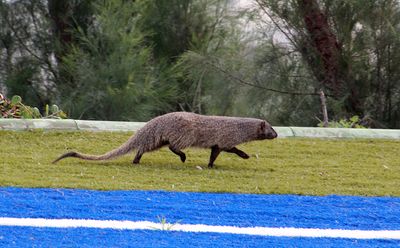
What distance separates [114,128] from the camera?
27.3 feet

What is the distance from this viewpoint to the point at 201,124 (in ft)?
21.9

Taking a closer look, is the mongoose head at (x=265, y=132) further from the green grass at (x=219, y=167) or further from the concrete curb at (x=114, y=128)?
the concrete curb at (x=114, y=128)

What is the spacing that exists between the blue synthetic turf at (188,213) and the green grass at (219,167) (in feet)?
0.97

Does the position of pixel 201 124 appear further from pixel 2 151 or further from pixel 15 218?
pixel 15 218

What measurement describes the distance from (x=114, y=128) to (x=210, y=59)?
3.19 metres

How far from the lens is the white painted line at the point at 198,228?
4438mm

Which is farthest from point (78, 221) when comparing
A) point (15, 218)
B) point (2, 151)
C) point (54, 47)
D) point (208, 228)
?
point (54, 47)

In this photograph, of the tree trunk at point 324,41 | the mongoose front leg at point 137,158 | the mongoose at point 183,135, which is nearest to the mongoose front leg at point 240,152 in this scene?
the mongoose at point 183,135

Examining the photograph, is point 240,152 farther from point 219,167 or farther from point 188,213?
point 188,213

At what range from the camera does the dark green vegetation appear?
11.1 m

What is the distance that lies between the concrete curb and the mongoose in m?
1.52

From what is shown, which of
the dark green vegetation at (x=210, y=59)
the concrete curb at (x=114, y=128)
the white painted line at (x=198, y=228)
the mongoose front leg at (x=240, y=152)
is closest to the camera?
the white painted line at (x=198, y=228)

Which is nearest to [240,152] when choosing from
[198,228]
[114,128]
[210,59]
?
[114,128]

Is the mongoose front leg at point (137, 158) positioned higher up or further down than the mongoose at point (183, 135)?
further down
